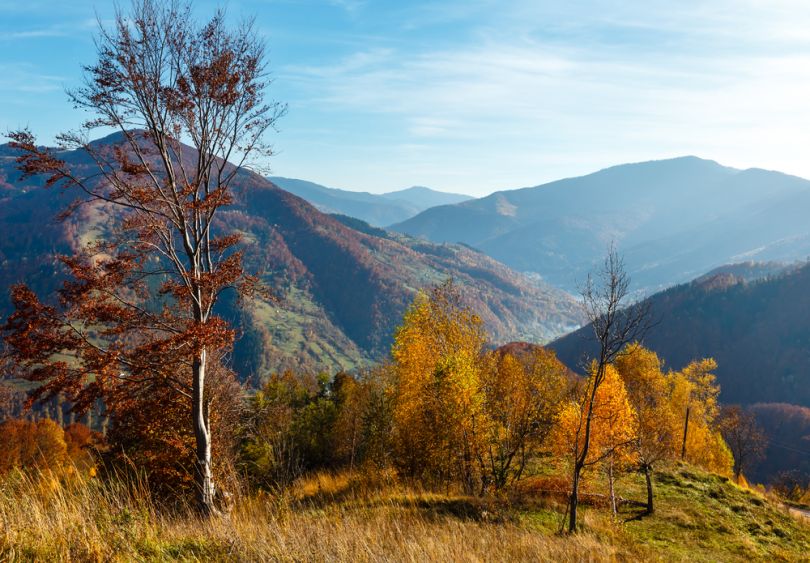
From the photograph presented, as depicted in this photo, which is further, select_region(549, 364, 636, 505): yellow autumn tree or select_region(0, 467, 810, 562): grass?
select_region(549, 364, 636, 505): yellow autumn tree

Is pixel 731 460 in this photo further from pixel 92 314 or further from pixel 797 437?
pixel 797 437

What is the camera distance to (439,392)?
75.6 ft

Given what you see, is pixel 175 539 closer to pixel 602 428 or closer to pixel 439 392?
pixel 439 392

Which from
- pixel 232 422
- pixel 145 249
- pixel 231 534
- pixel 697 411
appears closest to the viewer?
pixel 231 534

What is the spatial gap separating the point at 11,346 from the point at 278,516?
876 centimetres

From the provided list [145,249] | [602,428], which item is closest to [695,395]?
[602,428]

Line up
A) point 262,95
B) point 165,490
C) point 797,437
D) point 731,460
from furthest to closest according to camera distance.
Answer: point 797,437 < point 731,460 < point 165,490 < point 262,95

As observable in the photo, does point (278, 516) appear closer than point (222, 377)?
Yes

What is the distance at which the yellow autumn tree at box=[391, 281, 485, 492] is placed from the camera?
74.5 feet

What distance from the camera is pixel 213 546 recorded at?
6.02 metres

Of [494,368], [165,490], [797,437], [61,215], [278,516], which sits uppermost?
[61,215]

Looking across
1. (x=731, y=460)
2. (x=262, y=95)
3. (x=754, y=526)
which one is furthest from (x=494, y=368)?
(x=731, y=460)

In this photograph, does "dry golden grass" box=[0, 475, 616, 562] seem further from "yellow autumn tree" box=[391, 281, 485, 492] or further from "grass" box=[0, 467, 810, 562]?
"yellow autumn tree" box=[391, 281, 485, 492]

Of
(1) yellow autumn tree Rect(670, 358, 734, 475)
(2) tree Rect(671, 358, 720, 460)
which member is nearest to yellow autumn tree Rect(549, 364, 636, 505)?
(1) yellow autumn tree Rect(670, 358, 734, 475)
